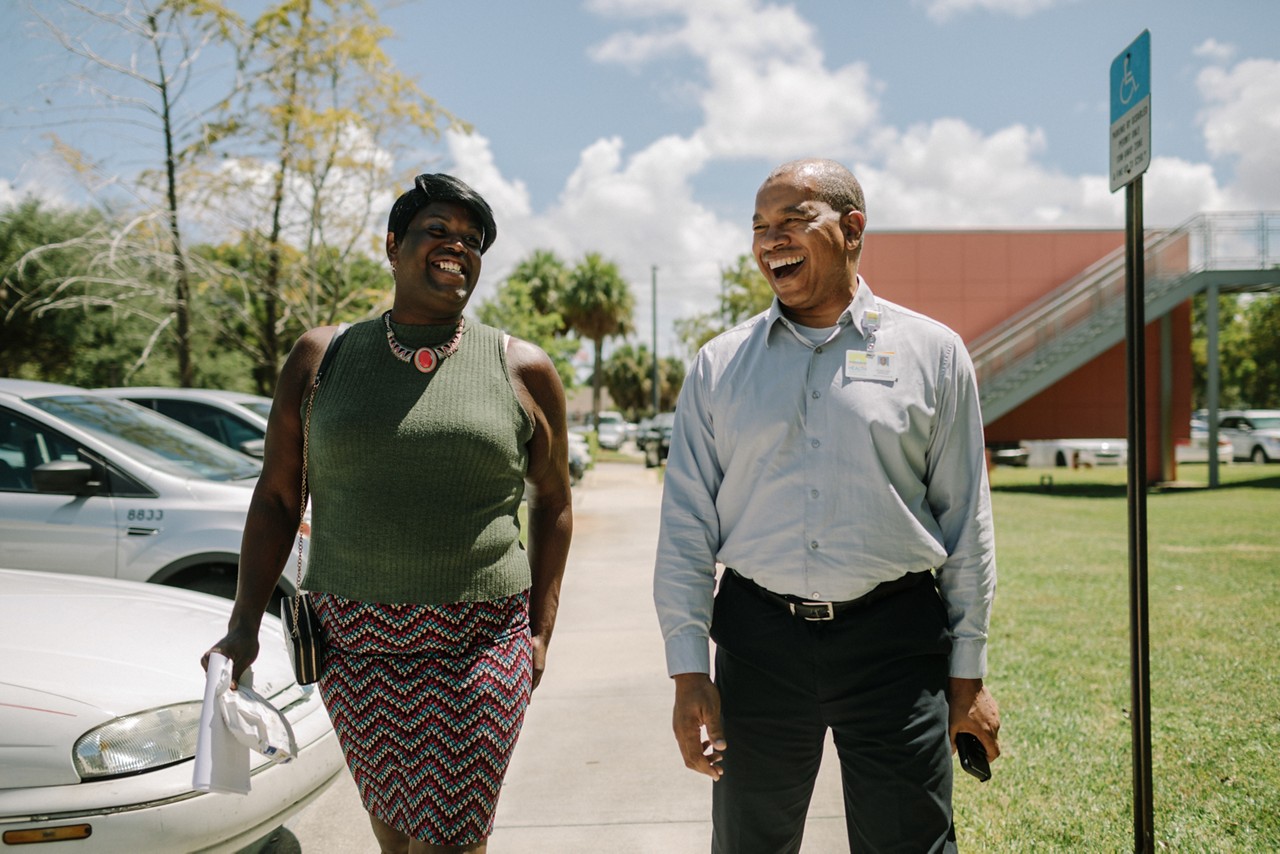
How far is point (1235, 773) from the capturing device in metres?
4.15

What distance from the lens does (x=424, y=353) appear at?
241cm

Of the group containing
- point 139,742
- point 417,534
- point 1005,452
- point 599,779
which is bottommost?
point 599,779

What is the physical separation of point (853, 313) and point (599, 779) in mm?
2818

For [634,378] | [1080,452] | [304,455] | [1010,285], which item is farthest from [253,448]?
[634,378]

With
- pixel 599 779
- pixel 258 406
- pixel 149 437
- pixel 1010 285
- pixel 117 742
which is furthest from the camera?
pixel 1010 285

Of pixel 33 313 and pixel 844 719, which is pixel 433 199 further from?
pixel 33 313

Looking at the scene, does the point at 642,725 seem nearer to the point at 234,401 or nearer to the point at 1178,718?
the point at 1178,718

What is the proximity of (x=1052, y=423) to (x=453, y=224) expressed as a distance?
925 inches

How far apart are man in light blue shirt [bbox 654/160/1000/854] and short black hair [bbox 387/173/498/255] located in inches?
27.9

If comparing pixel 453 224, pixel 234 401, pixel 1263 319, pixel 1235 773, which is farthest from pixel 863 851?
pixel 1263 319

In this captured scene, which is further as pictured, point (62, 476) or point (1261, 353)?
point (1261, 353)

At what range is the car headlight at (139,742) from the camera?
2703mm

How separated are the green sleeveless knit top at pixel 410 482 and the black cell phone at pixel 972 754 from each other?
1084 millimetres

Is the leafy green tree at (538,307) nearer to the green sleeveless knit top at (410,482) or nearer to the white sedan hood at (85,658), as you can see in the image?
the white sedan hood at (85,658)
